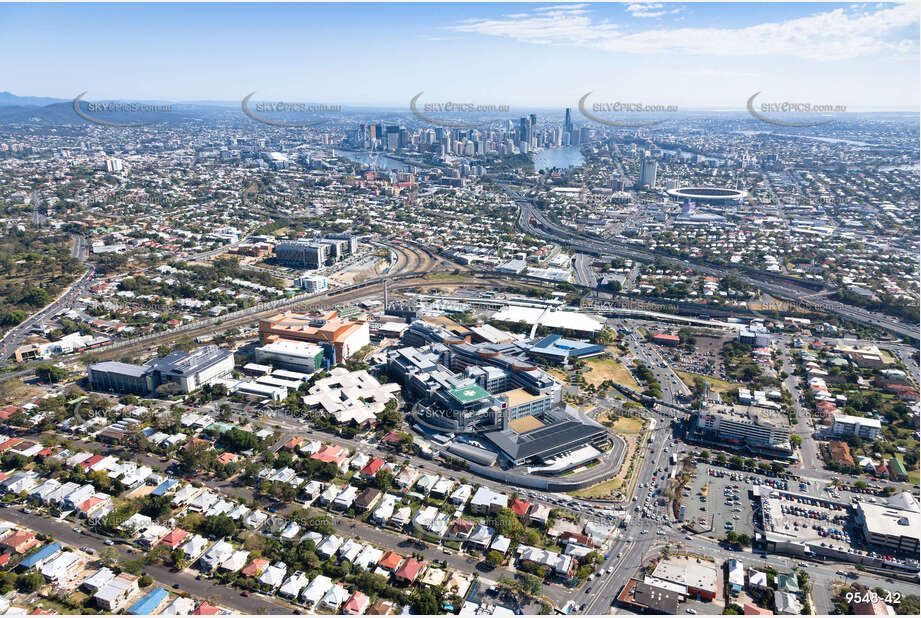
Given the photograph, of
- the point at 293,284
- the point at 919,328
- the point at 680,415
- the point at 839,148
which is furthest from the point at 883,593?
the point at 839,148

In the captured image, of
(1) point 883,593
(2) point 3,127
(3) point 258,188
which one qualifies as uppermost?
(2) point 3,127

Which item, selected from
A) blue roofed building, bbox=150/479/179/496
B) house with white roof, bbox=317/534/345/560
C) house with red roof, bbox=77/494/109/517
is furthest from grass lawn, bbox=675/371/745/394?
house with red roof, bbox=77/494/109/517

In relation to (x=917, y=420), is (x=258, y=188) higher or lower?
higher

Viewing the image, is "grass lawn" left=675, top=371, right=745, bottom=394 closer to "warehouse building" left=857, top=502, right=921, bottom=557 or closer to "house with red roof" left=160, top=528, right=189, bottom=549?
"warehouse building" left=857, top=502, right=921, bottom=557

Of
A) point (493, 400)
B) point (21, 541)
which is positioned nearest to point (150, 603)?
point (21, 541)

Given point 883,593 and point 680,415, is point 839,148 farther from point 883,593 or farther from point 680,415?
point 883,593

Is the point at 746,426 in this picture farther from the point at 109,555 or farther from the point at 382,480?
the point at 109,555
